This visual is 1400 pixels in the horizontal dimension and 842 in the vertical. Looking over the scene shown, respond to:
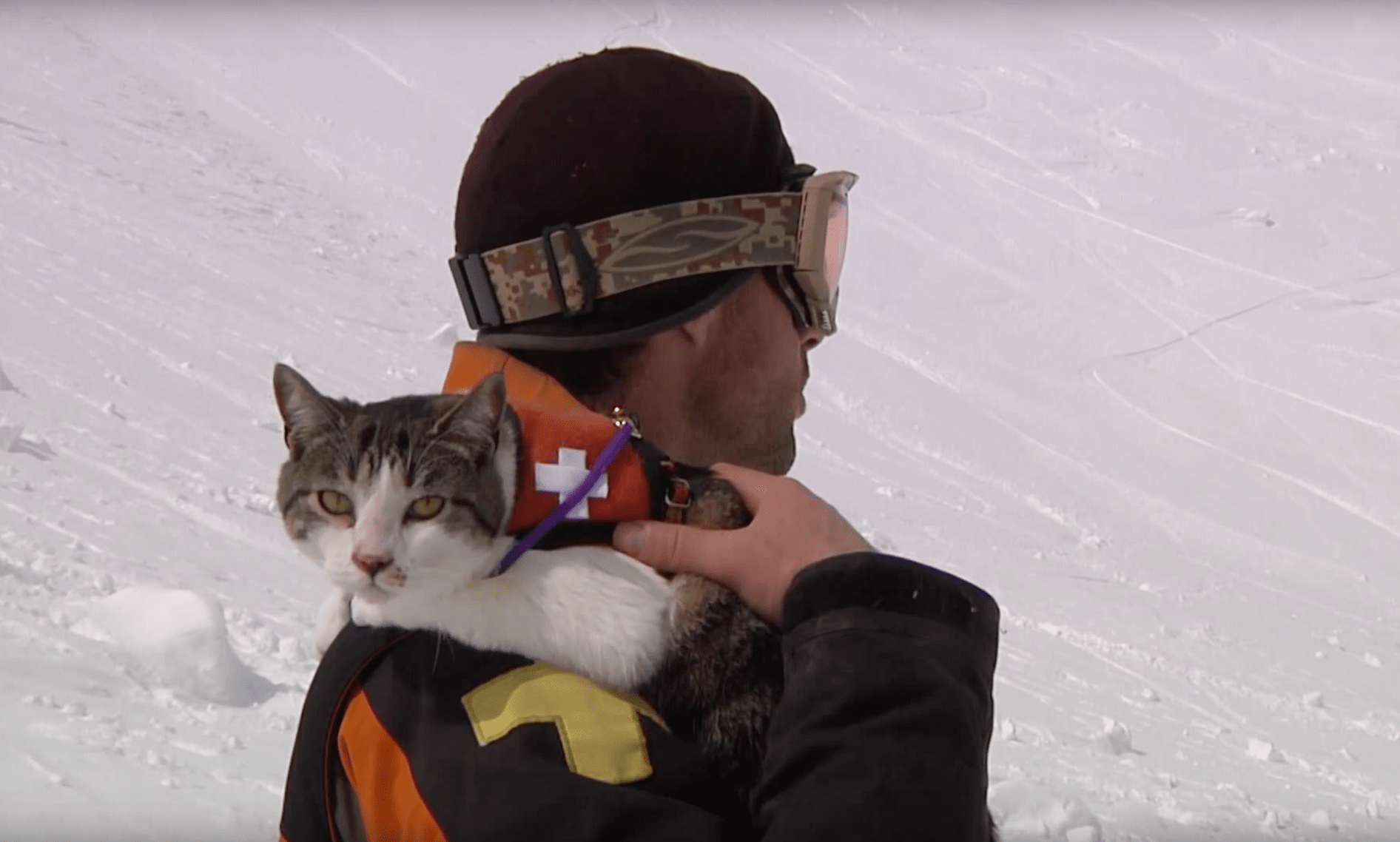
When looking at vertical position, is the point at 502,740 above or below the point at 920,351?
above

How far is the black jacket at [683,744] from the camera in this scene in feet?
3.92

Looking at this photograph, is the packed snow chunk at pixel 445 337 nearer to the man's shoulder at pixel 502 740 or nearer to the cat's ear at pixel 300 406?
the cat's ear at pixel 300 406

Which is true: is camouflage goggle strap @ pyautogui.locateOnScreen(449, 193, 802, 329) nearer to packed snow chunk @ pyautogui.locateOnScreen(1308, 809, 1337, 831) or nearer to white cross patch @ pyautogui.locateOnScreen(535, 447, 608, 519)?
white cross patch @ pyautogui.locateOnScreen(535, 447, 608, 519)

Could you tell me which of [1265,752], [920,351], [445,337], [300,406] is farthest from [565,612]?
[920,351]

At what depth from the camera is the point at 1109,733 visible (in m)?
4.95

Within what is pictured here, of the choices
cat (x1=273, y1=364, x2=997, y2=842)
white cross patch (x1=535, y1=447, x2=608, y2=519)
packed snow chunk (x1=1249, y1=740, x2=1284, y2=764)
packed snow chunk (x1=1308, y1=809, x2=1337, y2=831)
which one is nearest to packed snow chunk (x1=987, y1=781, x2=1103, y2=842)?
packed snow chunk (x1=1308, y1=809, x2=1337, y2=831)

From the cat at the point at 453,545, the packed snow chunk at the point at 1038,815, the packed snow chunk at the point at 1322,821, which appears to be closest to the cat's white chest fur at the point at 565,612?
the cat at the point at 453,545

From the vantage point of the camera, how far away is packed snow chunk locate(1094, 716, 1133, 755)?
4918mm

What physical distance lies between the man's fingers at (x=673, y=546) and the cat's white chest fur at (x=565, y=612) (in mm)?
37

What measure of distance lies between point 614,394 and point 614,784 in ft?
2.06

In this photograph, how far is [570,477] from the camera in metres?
1.51

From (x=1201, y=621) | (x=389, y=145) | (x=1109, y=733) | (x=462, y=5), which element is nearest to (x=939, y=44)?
(x=462, y=5)

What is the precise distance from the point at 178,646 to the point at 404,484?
6.93ft

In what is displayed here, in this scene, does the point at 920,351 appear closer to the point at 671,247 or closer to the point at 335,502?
the point at 671,247
